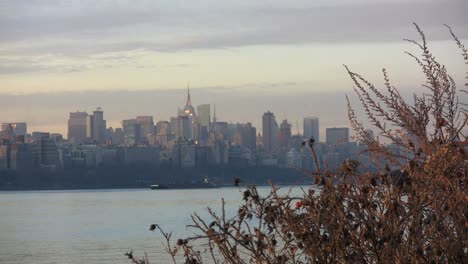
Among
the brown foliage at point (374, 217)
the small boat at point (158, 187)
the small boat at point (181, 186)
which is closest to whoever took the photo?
the brown foliage at point (374, 217)

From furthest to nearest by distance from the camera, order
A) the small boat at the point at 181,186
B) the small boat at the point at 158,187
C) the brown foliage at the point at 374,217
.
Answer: the small boat at the point at 181,186 → the small boat at the point at 158,187 → the brown foliage at the point at 374,217

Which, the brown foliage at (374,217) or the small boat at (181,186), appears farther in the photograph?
the small boat at (181,186)

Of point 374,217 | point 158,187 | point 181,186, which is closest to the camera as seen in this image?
point 374,217

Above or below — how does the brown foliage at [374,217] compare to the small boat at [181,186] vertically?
above

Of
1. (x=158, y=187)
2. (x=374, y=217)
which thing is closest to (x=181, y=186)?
(x=158, y=187)

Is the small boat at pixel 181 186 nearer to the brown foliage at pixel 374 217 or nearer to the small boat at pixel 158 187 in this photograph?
the small boat at pixel 158 187

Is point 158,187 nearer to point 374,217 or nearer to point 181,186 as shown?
point 181,186

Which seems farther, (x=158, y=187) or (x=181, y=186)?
(x=181, y=186)

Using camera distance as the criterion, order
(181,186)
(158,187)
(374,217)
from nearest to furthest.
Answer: (374,217)
(158,187)
(181,186)

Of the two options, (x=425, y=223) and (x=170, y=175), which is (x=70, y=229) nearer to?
(x=425, y=223)

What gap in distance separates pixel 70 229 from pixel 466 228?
52.4 metres

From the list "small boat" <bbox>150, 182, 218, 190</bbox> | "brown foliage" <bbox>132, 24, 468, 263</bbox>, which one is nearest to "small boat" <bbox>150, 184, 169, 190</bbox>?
"small boat" <bbox>150, 182, 218, 190</bbox>

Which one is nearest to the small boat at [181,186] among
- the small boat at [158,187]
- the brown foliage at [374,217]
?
the small boat at [158,187]

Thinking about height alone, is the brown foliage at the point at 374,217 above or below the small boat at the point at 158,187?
above
